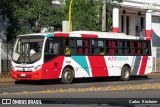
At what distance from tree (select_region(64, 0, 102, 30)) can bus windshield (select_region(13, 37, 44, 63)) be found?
335 inches

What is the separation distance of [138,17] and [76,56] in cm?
2765

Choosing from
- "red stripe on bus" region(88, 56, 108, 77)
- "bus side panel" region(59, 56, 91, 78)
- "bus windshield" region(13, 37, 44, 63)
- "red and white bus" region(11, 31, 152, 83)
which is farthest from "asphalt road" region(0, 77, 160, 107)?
"bus windshield" region(13, 37, 44, 63)

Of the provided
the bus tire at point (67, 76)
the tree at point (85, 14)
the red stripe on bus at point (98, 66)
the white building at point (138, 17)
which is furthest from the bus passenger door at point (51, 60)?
the white building at point (138, 17)

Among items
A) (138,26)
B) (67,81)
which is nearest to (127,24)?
(138,26)

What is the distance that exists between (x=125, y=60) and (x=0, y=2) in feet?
27.7

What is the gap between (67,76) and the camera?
25531mm

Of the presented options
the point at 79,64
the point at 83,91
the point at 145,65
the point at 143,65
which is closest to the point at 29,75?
the point at 79,64

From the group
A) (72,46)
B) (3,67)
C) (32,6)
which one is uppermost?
(32,6)

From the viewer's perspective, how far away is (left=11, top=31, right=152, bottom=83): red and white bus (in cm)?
2448

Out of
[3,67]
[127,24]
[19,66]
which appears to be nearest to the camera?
[19,66]

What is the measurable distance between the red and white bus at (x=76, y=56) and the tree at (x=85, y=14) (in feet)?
15.6

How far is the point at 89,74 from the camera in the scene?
88.5 feet

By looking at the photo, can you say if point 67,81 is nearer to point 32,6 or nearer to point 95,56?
point 95,56

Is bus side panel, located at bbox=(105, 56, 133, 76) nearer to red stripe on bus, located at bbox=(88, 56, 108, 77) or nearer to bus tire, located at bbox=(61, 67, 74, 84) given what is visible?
red stripe on bus, located at bbox=(88, 56, 108, 77)
